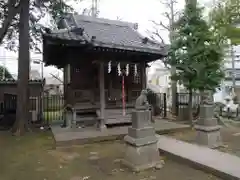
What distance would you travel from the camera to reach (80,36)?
9328mm

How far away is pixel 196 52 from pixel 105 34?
415 centimetres

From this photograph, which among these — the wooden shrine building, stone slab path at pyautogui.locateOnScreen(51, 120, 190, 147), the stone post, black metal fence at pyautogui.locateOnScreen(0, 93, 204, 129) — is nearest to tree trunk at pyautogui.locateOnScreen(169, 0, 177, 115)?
black metal fence at pyautogui.locateOnScreen(0, 93, 204, 129)

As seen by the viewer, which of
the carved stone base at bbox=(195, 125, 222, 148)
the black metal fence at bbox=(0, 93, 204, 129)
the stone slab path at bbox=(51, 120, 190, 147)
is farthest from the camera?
the black metal fence at bbox=(0, 93, 204, 129)

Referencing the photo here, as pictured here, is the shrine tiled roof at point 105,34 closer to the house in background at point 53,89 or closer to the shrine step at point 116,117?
the shrine step at point 116,117

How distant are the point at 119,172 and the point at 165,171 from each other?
1051 mm

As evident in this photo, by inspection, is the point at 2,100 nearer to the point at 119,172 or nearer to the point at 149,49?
the point at 149,49

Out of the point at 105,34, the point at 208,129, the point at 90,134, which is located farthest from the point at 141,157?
the point at 105,34

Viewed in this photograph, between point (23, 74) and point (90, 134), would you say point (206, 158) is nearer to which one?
point (90, 134)

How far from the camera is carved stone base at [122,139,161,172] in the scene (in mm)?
5711

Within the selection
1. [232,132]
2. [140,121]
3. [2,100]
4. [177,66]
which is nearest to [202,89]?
[177,66]

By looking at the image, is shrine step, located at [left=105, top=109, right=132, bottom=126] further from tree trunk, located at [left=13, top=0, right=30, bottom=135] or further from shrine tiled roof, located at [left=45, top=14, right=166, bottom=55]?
tree trunk, located at [left=13, top=0, right=30, bottom=135]

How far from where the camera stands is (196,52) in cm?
1071

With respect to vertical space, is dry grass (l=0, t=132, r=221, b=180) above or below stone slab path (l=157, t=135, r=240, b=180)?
below

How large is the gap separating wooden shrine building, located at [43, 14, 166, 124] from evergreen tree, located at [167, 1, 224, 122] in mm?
934
